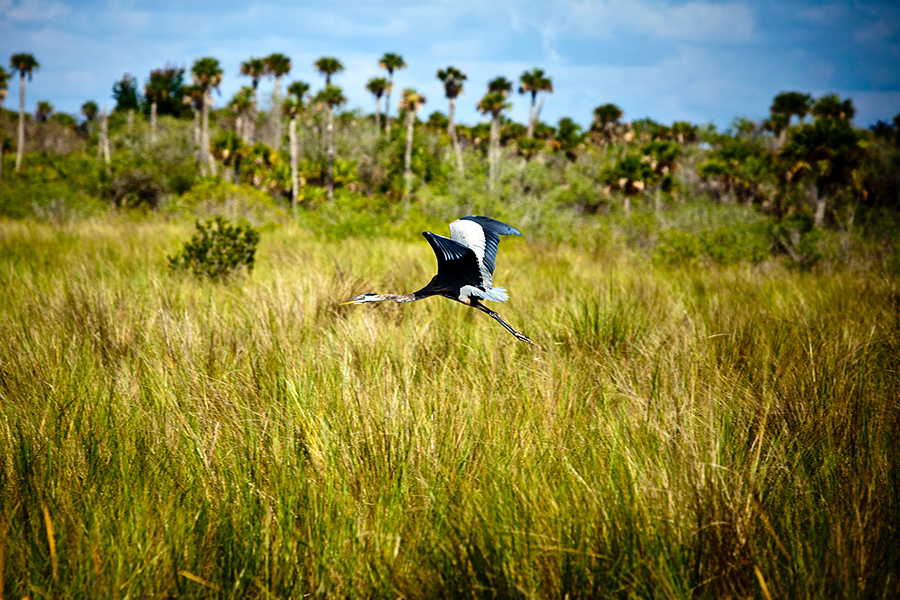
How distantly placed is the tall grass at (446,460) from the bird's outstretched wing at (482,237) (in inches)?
28.9

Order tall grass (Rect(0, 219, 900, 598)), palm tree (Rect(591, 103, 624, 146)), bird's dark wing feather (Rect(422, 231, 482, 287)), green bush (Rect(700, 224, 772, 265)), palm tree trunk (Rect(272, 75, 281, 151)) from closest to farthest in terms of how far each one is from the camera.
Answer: bird's dark wing feather (Rect(422, 231, 482, 287)) → tall grass (Rect(0, 219, 900, 598)) → green bush (Rect(700, 224, 772, 265)) → palm tree trunk (Rect(272, 75, 281, 151)) → palm tree (Rect(591, 103, 624, 146))

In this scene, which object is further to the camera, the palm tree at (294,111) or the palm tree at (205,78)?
the palm tree at (205,78)

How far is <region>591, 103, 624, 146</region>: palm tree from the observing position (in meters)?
50.7

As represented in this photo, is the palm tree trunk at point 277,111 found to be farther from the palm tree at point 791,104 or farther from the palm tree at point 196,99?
the palm tree at point 791,104

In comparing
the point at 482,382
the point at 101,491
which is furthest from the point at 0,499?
the point at 482,382

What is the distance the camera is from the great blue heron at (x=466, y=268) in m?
1.22

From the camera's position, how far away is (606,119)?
169 ft

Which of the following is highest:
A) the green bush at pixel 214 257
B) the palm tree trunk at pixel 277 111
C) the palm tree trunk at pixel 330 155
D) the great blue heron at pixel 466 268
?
the palm tree trunk at pixel 277 111

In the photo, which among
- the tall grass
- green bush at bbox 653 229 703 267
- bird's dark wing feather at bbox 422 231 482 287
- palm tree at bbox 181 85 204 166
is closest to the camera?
bird's dark wing feather at bbox 422 231 482 287

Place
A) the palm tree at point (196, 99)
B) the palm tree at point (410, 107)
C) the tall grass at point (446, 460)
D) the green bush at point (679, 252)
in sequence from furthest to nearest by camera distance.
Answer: the palm tree at point (196, 99)
the palm tree at point (410, 107)
the green bush at point (679, 252)
the tall grass at point (446, 460)

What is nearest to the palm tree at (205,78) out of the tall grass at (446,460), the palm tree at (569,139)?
the palm tree at (569,139)

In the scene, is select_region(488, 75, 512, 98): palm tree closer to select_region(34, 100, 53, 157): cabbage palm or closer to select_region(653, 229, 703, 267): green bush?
select_region(653, 229, 703, 267): green bush

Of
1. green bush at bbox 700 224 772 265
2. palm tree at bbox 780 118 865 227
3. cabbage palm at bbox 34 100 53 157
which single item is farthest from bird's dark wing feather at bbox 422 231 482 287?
cabbage palm at bbox 34 100 53 157

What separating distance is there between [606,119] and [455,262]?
5559cm
